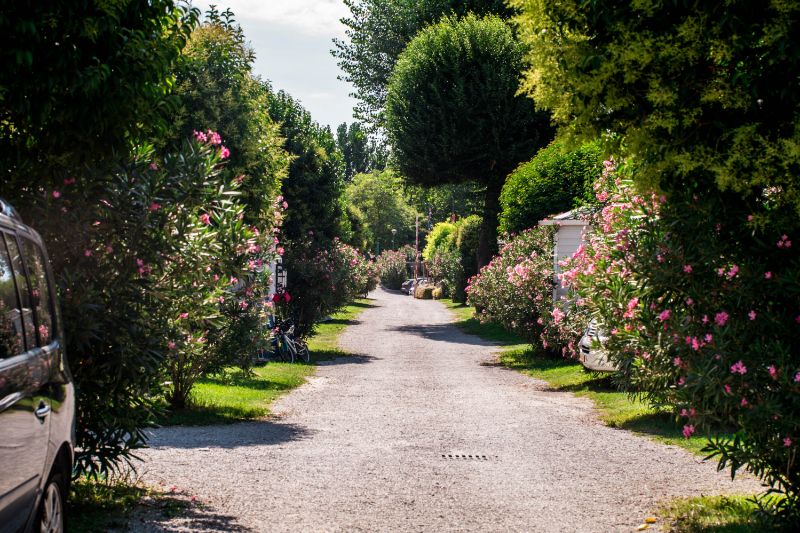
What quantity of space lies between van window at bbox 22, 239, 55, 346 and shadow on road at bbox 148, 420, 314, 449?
18.5 feet

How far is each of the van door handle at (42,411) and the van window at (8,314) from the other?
1.05ft

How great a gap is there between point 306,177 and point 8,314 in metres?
27.4

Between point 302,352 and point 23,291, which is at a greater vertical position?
point 23,291

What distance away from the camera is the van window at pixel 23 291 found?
185 inches

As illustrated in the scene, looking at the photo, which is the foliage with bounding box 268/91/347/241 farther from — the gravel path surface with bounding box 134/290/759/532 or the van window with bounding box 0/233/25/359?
the van window with bounding box 0/233/25/359

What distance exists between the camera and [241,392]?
16875 mm

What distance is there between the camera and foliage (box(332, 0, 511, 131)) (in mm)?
40031

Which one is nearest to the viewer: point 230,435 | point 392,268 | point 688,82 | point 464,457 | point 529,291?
point 688,82

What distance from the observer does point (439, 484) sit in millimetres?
8648

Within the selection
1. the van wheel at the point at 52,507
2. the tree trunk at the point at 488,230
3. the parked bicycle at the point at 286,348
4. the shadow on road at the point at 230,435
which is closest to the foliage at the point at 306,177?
the parked bicycle at the point at 286,348

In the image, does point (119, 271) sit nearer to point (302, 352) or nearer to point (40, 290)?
point (40, 290)

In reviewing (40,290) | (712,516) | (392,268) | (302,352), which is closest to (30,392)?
(40,290)

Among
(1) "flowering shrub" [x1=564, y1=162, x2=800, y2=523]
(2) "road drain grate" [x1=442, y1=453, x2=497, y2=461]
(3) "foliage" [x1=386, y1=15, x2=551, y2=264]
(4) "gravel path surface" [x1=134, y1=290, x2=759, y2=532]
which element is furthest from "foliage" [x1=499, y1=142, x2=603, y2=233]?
(1) "flowering shrub" [x1=564, y1=162, x2=800, y2=523]

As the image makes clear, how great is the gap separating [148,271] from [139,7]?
2.01 m
